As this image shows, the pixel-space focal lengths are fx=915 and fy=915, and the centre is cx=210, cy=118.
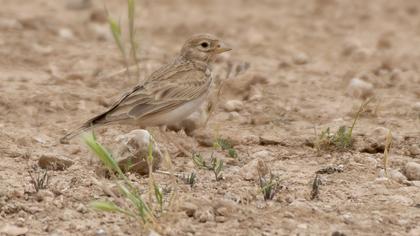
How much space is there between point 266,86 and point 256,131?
4.12 feet

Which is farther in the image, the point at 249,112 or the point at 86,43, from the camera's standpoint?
the point at 86,43

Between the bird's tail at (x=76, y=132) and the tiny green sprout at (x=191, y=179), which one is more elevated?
the bird's tail at (x=76, y=132)

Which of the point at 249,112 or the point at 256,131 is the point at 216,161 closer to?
the point at 256,131

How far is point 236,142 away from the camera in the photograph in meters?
6.27

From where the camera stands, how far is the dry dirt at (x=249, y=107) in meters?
4.67

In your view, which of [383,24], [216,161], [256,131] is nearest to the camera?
[216,161]

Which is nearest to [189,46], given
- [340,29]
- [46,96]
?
[46,96]

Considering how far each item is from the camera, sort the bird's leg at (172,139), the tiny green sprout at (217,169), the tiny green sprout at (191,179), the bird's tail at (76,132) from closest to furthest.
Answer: the tiny green sprout at (191,179)
the tiny green sprout at (217,169)
the bird's tail at (76,132)
the bird's leg at (172,139)

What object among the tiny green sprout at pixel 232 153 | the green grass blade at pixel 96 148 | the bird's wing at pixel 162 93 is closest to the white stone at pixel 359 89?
the bird's wing at pixel 162 93

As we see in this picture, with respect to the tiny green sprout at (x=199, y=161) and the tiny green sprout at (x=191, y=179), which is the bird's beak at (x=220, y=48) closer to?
the tiny green sprout at (x=199, y=161)

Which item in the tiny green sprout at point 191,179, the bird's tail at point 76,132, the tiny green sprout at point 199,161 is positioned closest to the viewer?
the tiny green sprout at point 191,179

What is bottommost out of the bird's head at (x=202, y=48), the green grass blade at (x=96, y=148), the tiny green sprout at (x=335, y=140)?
the tiny green sprout at (x=335, y=140)

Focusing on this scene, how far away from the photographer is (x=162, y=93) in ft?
20.5

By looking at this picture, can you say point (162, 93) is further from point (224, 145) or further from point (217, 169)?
point (217, 169)
